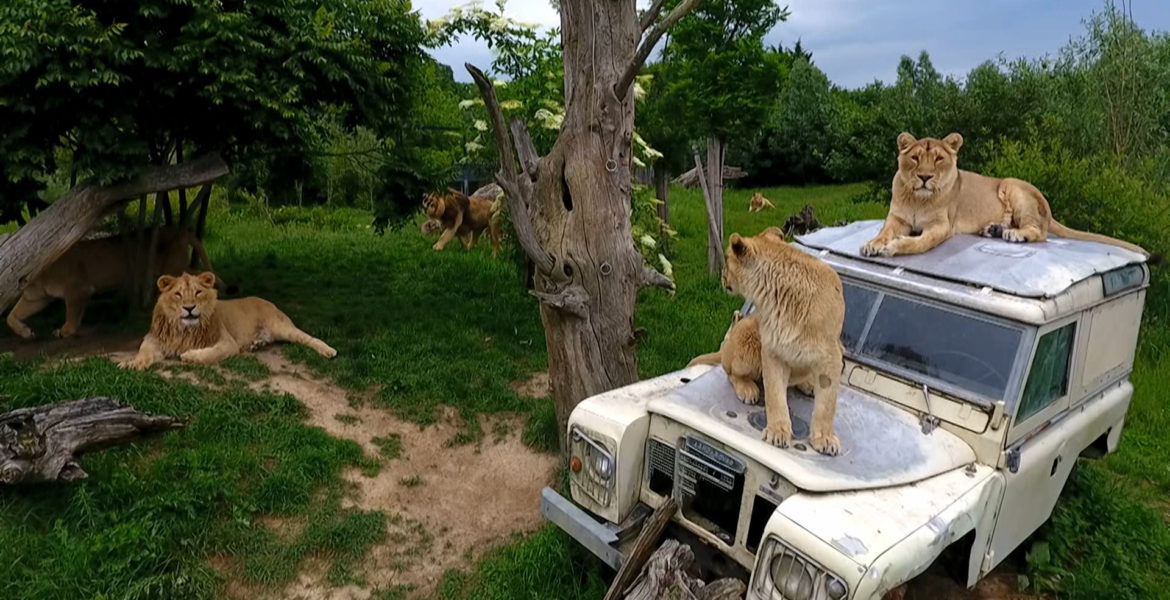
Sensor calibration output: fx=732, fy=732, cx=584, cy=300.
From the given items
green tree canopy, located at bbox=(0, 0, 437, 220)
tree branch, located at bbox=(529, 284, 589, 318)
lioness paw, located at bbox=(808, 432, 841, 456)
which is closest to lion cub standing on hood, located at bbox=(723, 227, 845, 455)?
lioness paw, located at bbox=(808, 432, 841, 456)

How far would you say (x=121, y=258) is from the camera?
8.21 metres

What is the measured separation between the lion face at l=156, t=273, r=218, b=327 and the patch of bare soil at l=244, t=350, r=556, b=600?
753 mm

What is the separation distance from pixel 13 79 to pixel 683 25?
25.7 feet

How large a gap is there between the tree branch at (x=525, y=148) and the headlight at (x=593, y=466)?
1.99 m

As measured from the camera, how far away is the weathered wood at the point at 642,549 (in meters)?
3.53

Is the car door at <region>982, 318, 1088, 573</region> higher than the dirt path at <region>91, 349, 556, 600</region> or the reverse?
higher

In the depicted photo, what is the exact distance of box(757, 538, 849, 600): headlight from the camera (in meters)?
2.80

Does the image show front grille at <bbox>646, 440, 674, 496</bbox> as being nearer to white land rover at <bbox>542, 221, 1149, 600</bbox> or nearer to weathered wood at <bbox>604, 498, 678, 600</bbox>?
white land rover at <bbox>542, 221, 1149, 600</bbox>

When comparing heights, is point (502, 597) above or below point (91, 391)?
below

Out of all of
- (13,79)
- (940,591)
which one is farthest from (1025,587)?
(13,79)

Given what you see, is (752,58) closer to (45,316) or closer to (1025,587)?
(1025,587)

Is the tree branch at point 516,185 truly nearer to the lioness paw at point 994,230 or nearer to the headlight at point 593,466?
the headlight at point 593,466

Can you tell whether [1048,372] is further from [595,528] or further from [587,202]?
[587,202]

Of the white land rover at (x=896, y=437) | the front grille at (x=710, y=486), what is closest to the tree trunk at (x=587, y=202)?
the white land rover at (x=896, y=437)
